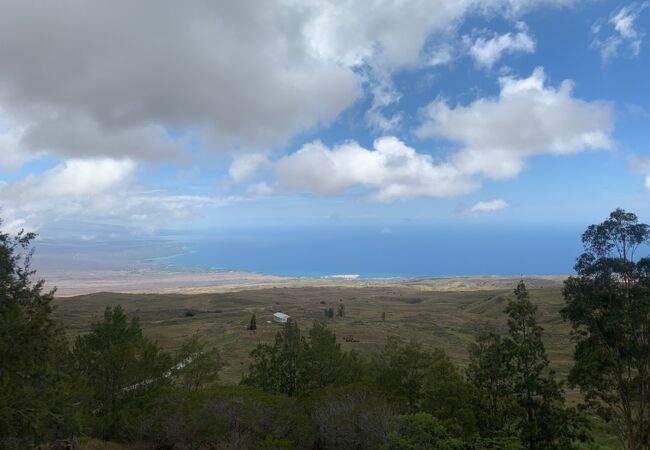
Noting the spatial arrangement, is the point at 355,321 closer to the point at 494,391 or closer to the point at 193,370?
the point at 193,370

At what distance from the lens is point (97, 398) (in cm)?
3097

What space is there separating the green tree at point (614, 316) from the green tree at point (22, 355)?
85.9 ft

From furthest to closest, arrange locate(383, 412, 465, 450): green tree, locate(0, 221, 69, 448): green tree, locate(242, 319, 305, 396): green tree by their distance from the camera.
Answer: locate(242, 319, 305, 396): green tree → locate(383, 412, 465, 450): green tree → locate(0, 221, 69, 448): green tree

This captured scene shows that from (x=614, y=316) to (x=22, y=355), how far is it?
91.6ft

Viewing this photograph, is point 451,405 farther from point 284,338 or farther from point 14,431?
point 14,431

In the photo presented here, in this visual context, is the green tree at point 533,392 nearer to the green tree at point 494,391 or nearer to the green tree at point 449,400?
the green tree at point 494,391

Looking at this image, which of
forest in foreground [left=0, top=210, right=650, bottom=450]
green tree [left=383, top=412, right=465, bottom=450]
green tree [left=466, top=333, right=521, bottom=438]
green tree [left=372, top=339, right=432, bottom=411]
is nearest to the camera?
green tree [left=383, top=412, right=465, bottom=450]

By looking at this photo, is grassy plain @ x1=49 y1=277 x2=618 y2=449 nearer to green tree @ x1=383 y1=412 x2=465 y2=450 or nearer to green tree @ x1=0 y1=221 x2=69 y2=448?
green tree @ x1=383 y1=412 x2=465 y2=450

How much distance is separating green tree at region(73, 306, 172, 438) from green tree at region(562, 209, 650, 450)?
27654mm

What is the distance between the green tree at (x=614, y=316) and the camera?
78.6ft

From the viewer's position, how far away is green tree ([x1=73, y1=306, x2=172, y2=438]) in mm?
30406

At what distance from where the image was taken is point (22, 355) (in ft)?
60.3

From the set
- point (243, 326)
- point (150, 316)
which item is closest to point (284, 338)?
point (243, 326)

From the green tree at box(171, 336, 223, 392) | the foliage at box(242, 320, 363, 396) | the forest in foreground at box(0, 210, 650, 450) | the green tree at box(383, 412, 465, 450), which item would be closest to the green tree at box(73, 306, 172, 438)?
the forest in foreground at box(0, 210, 650, 450)
